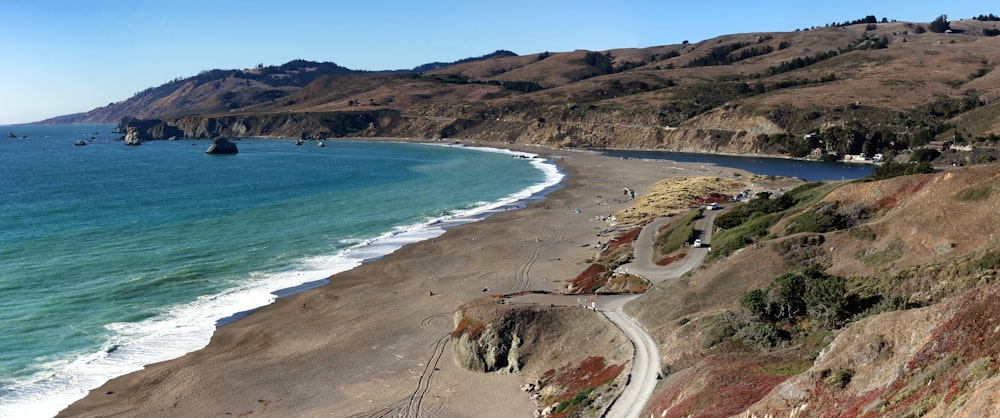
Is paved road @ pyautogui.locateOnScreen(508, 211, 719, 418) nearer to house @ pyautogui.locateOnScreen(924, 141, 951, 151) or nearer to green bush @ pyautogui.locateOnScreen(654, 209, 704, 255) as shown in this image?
green bush @ pyautogui.locateOnScreen(654, 209, 704, 255)

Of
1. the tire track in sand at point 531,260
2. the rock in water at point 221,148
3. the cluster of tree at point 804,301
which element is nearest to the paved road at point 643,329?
the cluster of tree at point 804,301

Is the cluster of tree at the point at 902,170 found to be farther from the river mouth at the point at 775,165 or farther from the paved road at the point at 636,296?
the river mouth at the point at 775,165

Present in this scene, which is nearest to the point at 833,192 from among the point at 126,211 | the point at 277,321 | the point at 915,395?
the point at 915,395

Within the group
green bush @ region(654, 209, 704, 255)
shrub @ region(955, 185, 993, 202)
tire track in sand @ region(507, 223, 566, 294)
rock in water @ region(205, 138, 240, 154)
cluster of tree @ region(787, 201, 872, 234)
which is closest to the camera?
shrub @ region(955, 185, 993, 202)

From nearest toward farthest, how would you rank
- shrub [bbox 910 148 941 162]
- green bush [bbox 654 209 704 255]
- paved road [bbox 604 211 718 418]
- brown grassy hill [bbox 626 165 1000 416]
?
1. brown grassy hill [bbox 626 165 1000 416]
2. paved road [bbox 604 211 718 418]
3. green bush [bbox 654 209 704 255]
4. shrub [bbox 910 148 941 162]

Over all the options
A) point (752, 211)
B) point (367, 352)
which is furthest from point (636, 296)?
point (752, 211)

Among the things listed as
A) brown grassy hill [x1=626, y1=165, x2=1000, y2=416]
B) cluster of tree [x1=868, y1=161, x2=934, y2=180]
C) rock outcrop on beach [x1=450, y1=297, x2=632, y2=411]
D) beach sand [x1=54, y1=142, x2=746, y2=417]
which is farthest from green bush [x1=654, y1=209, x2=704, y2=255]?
cluster of tree [x1=868, y1=161, x2=934, y2=180]
